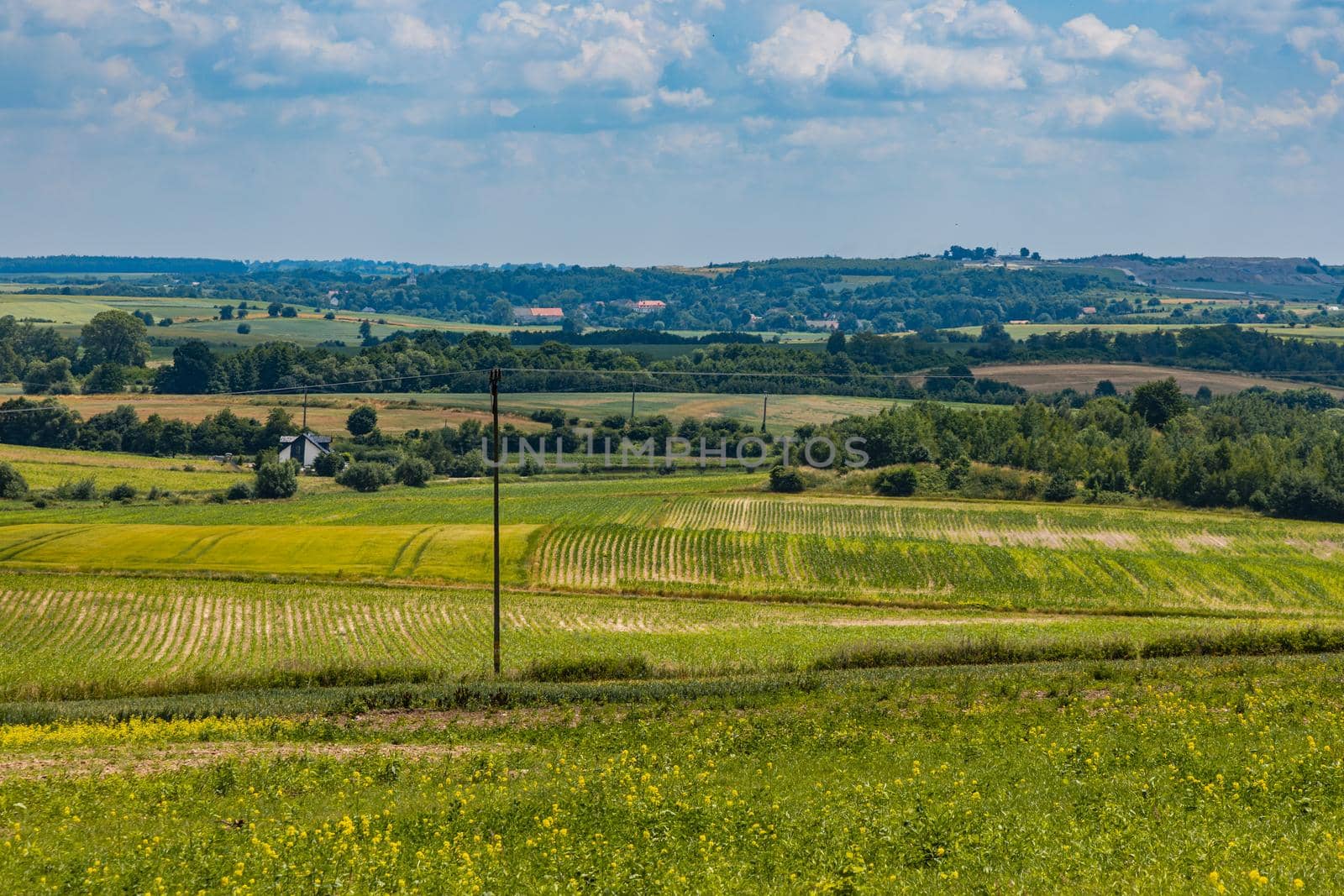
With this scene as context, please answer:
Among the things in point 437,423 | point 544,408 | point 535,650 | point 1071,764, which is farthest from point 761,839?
point 544,408

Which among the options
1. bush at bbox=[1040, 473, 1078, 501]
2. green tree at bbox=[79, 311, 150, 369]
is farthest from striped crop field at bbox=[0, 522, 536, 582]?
green tree at bbox=[79, 311, 150, 369]

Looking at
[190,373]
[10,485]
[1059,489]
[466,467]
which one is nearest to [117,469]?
[10,485]

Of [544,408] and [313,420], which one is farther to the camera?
[544,408]

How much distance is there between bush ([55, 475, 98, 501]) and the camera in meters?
79.7

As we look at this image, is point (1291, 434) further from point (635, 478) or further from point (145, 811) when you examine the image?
point (145, 811)

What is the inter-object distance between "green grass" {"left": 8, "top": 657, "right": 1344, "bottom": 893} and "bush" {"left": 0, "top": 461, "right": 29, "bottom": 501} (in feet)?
191

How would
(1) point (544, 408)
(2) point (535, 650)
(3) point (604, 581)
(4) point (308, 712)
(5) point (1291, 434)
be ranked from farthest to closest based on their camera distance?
(1) point (544, 408), (5) point (1291, 434), (3) point (604, 581), (2) point (535, 650), (4) point (308, 712)

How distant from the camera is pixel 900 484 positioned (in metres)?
80.4

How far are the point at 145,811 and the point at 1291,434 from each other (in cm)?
9188

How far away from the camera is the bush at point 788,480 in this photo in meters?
81.1

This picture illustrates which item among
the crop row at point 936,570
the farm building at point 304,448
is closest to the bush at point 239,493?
the farm building at point 304,448

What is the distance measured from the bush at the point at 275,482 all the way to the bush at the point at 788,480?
33228 mm

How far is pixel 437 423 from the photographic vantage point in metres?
112

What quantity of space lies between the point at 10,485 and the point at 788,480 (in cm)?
5094
